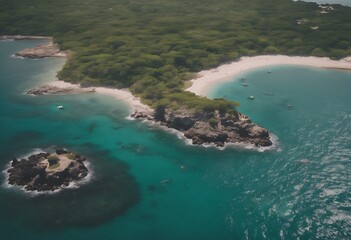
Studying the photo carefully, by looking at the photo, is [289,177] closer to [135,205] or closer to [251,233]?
[251,233]

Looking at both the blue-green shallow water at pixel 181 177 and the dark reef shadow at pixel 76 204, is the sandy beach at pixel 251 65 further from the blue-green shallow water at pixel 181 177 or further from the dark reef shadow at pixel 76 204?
the dark reef shadow at pixel 76 204

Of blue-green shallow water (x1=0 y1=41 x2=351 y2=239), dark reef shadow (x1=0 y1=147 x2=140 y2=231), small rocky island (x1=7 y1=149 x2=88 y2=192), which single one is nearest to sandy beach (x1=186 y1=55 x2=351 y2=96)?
blue-green shallow water (x1=0 y1=41 x2=351 y2=239)

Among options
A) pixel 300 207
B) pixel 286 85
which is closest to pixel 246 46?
pixel 286 85

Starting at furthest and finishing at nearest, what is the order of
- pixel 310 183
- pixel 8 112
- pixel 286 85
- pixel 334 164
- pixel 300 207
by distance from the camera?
pixel 286 85, pixel 8 112, pixel 334 164, pixel 310 183, pixel 300 207

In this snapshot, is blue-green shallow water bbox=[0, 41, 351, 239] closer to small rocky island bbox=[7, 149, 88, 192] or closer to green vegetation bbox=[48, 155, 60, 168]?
small rocky island bbox=[7, 149, 88, 192]

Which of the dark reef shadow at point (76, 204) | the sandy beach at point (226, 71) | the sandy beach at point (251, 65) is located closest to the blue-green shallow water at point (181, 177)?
the dark reef shadow at point (76, 204)

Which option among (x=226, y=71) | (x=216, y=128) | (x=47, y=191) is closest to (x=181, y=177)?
(x=216, y=128)

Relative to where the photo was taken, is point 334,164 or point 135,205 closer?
point 135,205
